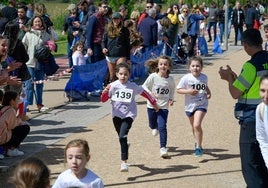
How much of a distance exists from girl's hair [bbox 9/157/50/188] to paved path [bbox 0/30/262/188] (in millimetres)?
3759

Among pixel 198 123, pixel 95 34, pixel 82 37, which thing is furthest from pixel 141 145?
pixel 82 37

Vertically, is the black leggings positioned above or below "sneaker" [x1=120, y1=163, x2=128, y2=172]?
above

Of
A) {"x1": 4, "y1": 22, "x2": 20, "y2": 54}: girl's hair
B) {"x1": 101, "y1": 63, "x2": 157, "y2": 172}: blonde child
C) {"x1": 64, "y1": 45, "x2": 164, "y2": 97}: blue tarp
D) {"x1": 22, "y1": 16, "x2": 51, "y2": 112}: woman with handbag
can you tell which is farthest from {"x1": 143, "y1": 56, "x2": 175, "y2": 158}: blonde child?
{"x1": 64, "y1": 45, "x2": 164, "y2": 97}: blue tarp

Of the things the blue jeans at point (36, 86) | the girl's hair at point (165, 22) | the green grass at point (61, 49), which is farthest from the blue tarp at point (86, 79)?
the green grass at point (61, 49)

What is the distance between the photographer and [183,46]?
21375 millimetres

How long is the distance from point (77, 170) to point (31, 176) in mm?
1291

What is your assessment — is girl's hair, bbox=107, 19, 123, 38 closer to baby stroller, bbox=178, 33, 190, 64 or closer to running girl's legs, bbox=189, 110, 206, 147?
running girl's legs, bbox=189, 110, 206, 147

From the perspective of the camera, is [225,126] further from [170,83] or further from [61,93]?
[61,93]

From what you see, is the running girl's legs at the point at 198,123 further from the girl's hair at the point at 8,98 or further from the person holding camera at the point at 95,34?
the person holding camera at the point at 95,34

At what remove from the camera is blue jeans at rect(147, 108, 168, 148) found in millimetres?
9102

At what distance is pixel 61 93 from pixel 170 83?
5.55m

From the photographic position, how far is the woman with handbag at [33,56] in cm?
1188

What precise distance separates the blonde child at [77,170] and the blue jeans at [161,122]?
3.85 metres

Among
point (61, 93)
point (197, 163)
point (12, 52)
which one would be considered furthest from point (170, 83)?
point (61, 93)
